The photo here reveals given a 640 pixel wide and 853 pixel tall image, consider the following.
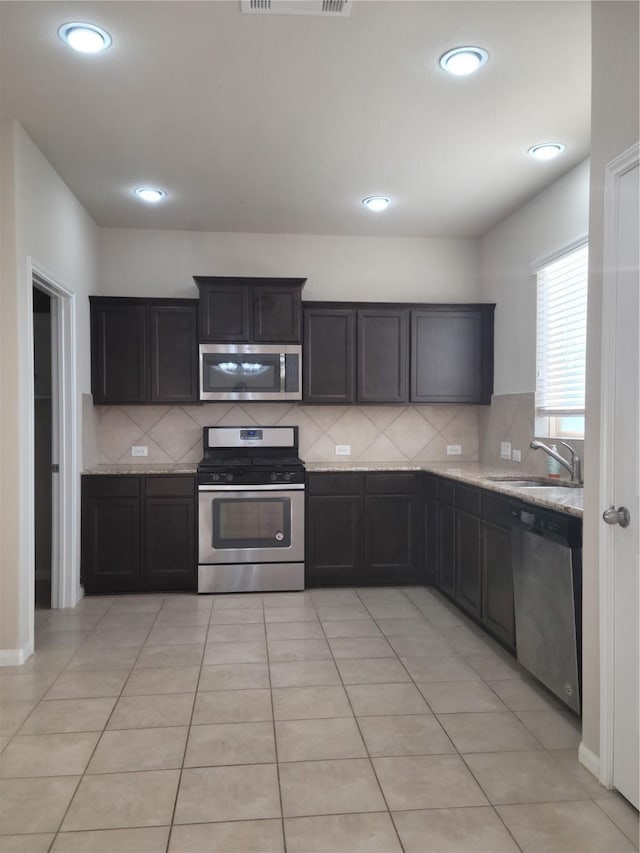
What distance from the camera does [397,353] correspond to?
4984mm

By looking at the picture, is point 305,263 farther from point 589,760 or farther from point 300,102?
point 589,760

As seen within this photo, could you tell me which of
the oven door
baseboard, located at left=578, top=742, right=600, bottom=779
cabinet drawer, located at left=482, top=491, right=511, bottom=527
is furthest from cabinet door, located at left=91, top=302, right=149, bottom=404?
baseboard, located at left=578, top=742, right=600, bottom=779

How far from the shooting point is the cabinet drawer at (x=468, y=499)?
3670mm

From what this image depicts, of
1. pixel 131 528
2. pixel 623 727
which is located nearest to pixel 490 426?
pixel 131 528

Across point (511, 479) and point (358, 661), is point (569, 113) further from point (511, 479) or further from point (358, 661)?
point (358, 661)

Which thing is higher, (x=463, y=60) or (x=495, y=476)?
(x=463, y=60)

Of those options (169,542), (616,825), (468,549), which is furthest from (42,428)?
(616,825)

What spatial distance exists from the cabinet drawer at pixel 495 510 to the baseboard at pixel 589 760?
3.65 feet

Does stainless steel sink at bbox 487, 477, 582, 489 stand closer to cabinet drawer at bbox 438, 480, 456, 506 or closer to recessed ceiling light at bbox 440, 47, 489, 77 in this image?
cabinet drawer at bbox 438, 480, 456, 506

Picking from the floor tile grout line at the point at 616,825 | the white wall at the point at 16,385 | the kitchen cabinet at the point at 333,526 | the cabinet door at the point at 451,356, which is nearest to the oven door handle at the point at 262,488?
the kitchen cabinet at the point at 333,526

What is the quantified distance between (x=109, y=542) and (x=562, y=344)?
3346mm

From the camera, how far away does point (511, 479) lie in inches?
156

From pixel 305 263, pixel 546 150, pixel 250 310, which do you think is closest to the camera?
pixel 546 150

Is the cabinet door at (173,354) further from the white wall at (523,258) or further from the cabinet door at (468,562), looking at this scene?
the white wall at (523,258)
